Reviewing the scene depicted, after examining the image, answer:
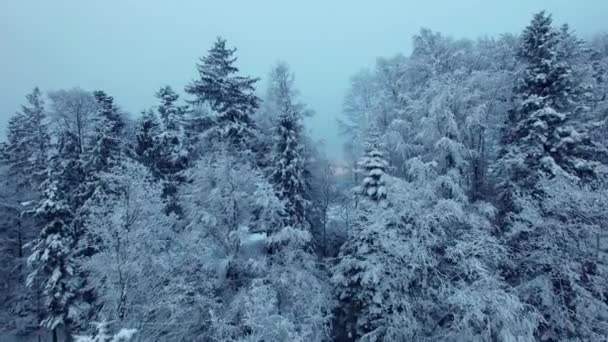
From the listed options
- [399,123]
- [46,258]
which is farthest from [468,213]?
[46,258]

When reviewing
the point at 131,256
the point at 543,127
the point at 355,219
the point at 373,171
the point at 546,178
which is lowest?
the point at 131,256

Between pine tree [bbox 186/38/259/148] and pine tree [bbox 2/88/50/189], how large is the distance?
1420 cm

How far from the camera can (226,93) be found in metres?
20.2

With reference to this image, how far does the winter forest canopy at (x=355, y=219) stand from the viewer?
14.0 meters

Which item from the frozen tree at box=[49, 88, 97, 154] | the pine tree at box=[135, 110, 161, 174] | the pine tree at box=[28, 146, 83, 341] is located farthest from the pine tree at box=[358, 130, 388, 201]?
the frozen tree at box=[49, 88, 97, 154]

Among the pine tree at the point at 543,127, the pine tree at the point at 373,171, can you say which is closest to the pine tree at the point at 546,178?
the pine tree at the point at 543,127

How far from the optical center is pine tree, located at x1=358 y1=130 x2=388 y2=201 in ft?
55.9

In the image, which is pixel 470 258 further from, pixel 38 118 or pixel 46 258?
pixel 38 118

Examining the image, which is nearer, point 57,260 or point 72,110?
point 57,260

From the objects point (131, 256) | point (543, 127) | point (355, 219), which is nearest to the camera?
point (131, 256)

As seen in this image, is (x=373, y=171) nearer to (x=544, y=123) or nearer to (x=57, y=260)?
(x=544, y=123)

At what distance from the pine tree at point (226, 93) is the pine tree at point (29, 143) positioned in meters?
14.2

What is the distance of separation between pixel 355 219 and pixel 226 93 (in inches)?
401

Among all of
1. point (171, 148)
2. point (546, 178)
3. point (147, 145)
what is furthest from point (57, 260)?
point (546, 178)
